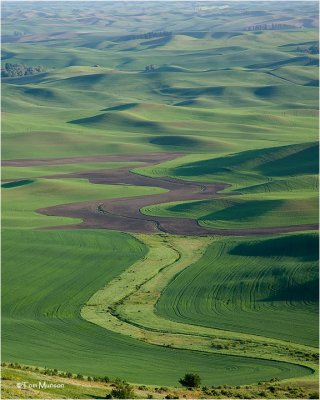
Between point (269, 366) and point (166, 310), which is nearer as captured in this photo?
point (269, 366)

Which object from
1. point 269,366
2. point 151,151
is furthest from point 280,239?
point 151,151

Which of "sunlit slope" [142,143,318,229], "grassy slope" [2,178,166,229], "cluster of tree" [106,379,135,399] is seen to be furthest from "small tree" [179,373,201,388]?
"grassy slope" [2,178,166,229]

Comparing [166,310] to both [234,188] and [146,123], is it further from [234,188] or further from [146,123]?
[146,123]

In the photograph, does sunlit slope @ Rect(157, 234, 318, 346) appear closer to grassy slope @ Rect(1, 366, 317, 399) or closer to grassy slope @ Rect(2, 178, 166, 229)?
grassy slope @ Rect(1, 366, 317, 399)

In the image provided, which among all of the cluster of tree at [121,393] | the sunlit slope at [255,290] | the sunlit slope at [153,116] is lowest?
the sunlit slope at [153,116]

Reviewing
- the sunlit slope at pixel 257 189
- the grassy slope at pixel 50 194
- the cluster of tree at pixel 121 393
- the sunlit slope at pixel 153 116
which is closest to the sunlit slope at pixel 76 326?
the cluster of tree at pixel 121 393

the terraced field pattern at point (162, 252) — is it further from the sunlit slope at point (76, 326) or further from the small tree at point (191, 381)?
the small tree at point (191, 381)

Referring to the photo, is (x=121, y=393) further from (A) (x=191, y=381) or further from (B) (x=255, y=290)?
(B) (x=255, y=290)

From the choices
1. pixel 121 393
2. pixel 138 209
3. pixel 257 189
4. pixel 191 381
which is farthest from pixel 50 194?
pixel 121 393
